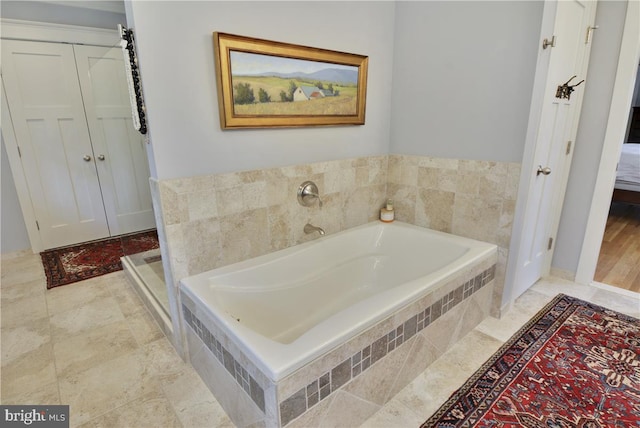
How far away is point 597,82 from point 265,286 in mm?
2614

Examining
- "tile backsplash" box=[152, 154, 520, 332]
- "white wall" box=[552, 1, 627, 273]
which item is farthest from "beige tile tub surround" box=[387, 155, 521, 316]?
"white wall" box=[552, 1, 627, 273]

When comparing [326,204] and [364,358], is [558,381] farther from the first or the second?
[326,204]

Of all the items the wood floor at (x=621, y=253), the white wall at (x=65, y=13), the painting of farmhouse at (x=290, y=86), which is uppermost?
the white wall at (x=65, y=13)

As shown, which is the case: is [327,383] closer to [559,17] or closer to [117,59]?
[559,17]

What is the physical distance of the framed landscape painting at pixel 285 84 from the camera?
1670mm

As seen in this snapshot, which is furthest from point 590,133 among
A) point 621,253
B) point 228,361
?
point 228,361

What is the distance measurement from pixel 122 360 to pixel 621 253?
4.10 meters

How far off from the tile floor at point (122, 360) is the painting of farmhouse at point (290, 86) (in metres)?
1.45

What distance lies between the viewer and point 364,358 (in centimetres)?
135

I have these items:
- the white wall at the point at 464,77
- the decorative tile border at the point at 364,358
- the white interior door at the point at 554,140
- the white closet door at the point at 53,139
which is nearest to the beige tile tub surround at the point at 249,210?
the white wall at the point at 464,77

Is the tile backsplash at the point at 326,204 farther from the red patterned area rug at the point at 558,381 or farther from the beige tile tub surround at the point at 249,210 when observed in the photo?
the red patterned area rug at the point at 558,381

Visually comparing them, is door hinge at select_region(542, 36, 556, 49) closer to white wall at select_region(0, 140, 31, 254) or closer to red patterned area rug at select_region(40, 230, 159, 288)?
red patterned area rug at select_region(40, 230, 159, 288)

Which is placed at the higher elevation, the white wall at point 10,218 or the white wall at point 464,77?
the white wall at point 464,77

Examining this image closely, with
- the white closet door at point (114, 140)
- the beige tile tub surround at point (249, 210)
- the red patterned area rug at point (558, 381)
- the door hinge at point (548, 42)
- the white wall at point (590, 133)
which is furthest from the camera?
the white closet door at point (114, 140)
